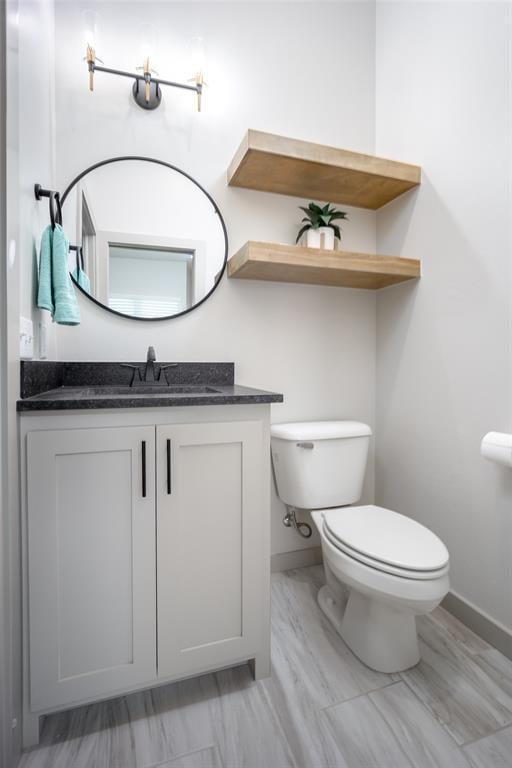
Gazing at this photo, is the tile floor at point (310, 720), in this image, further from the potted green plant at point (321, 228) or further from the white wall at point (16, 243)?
the potted green plant at point (321, 228)

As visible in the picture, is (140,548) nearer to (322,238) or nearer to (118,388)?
(118,388)

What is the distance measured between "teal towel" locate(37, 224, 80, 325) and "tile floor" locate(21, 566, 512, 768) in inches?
48.2

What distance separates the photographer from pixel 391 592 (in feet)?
3.70

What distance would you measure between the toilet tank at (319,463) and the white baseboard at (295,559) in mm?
394

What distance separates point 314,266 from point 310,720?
5.09 ft

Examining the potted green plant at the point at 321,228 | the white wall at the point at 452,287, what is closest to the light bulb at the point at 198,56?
the potted green plant at the point at 321,228

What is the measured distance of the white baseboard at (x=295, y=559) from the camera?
6.18 feet

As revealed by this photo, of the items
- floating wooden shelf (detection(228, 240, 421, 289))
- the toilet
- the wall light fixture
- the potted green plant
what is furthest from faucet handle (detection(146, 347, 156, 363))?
the wall light fixture

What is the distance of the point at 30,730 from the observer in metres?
1.01

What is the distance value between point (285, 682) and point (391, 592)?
47 cm

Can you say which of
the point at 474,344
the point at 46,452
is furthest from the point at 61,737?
the point at 474,344

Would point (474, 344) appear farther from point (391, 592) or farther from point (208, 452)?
point (208, 452)

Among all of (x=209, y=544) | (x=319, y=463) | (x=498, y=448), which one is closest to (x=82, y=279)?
(x=209, y=544)

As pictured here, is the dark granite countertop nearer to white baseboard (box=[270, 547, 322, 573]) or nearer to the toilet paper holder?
the toilet paper holder
